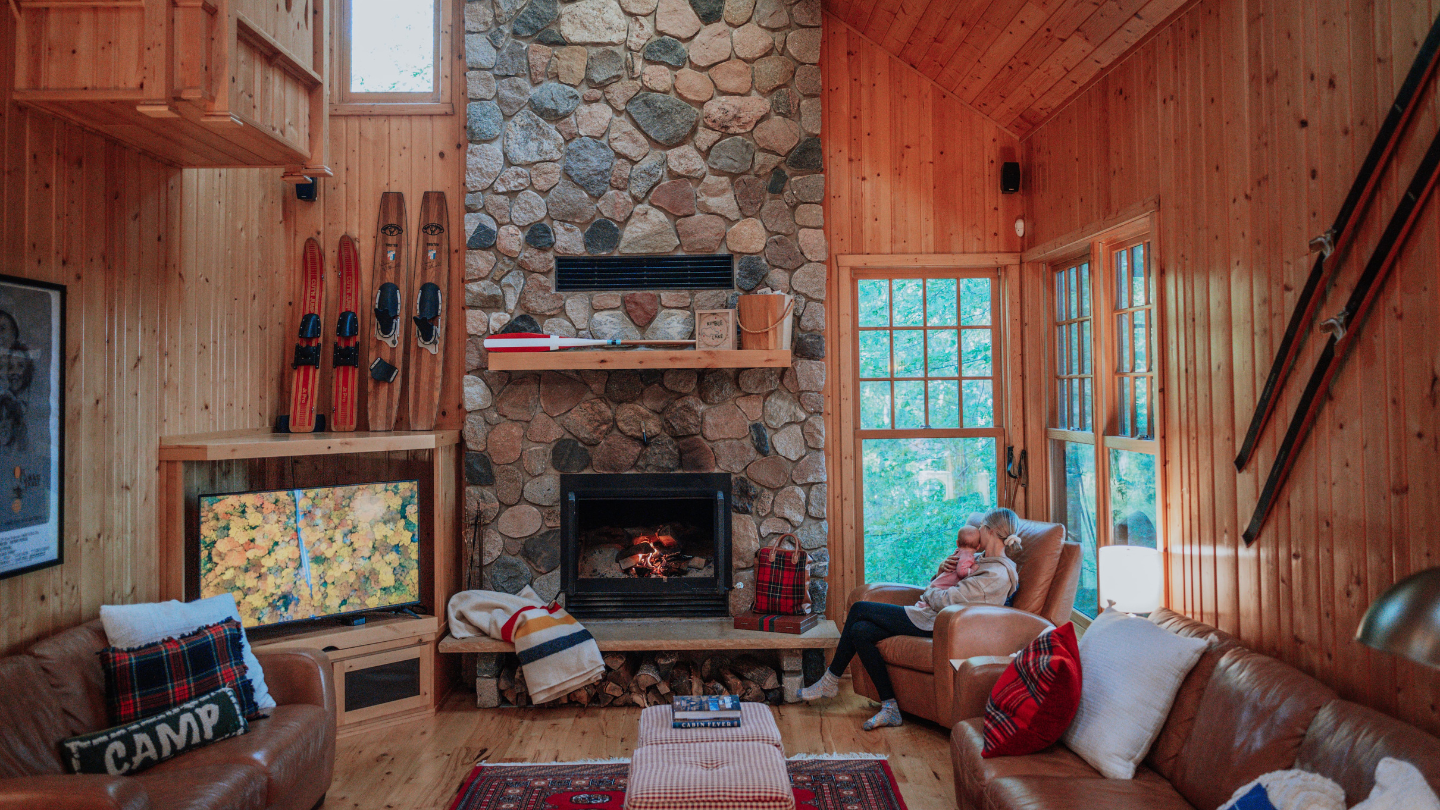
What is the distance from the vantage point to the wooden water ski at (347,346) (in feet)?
14.9

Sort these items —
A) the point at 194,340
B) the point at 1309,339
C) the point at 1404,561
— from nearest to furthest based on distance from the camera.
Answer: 1. the point at 1404,561
2. the point at 1309,339
3. the point at 194,340

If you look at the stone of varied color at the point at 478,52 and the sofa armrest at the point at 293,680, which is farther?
the stone of varied color at the point at 478,52

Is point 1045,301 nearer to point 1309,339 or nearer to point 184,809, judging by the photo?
point 1309,339

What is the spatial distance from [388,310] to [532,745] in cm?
226

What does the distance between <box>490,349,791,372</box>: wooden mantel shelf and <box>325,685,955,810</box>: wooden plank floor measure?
1.62 meters

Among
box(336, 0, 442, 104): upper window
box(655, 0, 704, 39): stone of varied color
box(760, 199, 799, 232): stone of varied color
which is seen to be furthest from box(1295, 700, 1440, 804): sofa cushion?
box(336, 0, 442, 104): upper window

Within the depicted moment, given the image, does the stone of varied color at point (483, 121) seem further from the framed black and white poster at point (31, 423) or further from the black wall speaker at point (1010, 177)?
the black wall speaker at point (1010, 177)

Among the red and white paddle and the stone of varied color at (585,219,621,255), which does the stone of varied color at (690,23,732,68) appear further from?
the red and white paddle

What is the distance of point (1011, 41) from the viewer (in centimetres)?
399

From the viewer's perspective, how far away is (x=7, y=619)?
2660 millimetres

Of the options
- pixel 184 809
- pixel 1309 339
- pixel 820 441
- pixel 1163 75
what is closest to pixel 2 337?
pixel 184 809

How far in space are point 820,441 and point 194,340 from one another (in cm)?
291

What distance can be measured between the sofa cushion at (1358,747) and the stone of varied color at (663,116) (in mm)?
3688

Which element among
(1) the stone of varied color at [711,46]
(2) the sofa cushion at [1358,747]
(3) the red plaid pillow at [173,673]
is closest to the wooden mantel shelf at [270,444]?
(3) the red plaid pillow at [173,673]
